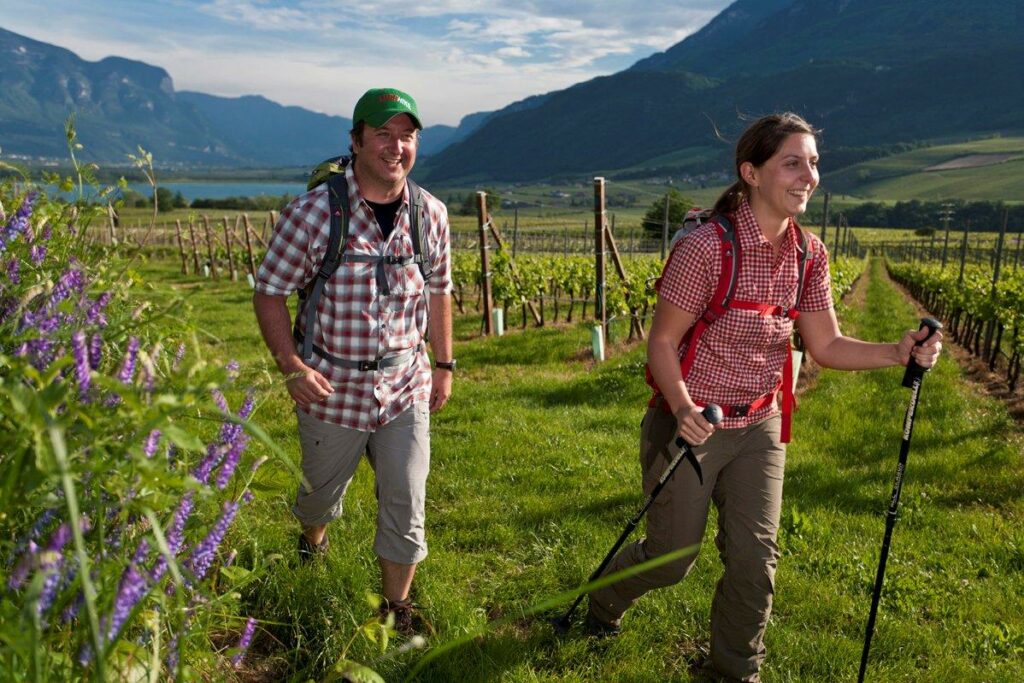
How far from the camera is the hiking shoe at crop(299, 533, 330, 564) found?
4023mm

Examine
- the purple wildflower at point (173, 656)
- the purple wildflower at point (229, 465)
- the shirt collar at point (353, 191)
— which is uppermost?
the shirt collar at point (353, 191)

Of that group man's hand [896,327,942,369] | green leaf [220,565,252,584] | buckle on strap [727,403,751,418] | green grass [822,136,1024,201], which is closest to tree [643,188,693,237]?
buckle on strap [727,403,751,418]

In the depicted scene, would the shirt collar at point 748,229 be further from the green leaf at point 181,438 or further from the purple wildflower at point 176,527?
the green leaf at point 181,438

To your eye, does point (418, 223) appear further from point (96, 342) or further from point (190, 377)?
point (190, 377)

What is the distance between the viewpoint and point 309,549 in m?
4.08

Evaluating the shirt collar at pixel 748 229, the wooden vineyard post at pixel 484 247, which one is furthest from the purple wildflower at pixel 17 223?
the wooden vineyard post at pixel 484 247

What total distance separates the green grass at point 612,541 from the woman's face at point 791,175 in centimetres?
204

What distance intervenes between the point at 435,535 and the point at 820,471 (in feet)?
11.5

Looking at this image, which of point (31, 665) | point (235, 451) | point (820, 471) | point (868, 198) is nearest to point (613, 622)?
point (235, 451)

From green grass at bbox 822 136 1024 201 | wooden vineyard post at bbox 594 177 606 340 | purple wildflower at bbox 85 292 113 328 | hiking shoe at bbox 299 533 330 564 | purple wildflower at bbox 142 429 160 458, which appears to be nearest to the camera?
purple wildflower at bbox 142 429 160 458

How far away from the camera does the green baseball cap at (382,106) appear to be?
3.37 metres

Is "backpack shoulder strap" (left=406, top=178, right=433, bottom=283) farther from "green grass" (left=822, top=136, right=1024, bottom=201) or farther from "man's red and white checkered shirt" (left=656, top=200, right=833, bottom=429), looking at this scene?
"green grass" (left=822, top=136, right=1024, bottom=201)

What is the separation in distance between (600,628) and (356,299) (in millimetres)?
1961

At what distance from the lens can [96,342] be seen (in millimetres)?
1729
